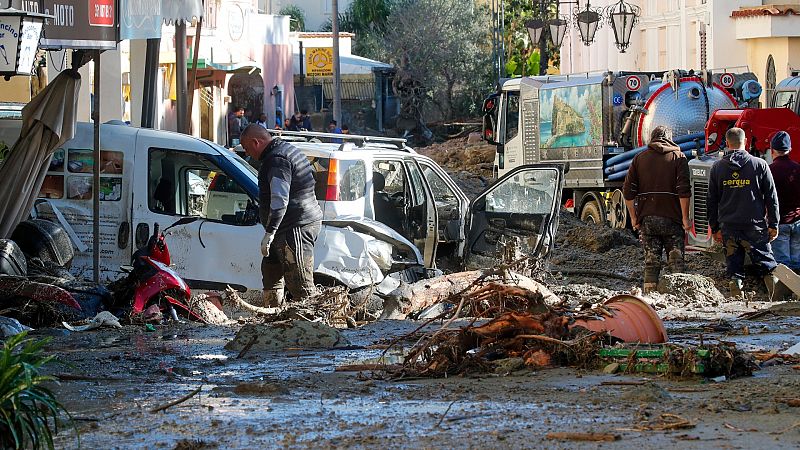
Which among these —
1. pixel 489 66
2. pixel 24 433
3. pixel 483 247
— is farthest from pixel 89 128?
pixel 489 66

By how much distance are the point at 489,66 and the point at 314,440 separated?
4754cm

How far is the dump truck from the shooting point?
20297mm

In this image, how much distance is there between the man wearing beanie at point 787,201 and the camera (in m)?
13.7

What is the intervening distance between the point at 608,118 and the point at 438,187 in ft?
22.3

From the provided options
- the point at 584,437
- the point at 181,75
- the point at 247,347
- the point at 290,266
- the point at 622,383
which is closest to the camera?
the point at 584,437

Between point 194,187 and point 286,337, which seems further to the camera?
point 194,187

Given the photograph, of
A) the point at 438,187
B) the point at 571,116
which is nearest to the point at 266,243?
the point at 438,187

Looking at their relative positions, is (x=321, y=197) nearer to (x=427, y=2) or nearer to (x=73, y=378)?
(x=73, y=378)

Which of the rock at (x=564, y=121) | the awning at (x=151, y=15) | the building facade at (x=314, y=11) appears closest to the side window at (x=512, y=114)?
the rock at (x=564, y=121)

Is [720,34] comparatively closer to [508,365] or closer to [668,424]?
[508,365]

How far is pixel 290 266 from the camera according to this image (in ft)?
37.7

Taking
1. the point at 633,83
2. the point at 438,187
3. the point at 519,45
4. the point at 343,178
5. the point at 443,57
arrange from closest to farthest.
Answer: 1. the point at 343,178
2. the point at 438,187
3. the point at 633,83
4. the point at 519,45
5. the point at 443,57

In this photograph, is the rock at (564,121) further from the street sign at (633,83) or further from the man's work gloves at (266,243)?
the man's work gloves at (266,243)

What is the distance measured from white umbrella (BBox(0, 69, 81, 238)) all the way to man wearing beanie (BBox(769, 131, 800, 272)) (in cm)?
Result: 701
